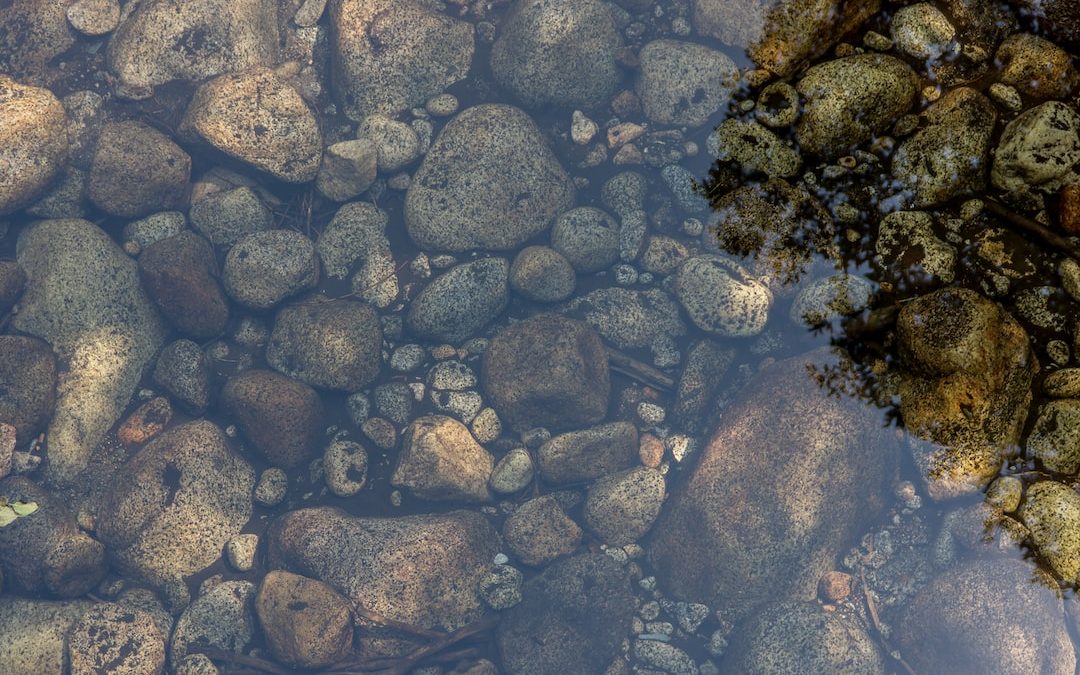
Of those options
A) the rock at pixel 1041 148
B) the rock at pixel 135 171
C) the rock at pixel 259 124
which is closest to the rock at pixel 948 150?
the rock at pixel 1041 148

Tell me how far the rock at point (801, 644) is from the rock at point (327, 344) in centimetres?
596

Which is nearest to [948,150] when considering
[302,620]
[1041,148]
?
[1041,148]

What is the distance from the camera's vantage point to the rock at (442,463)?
8344 millimetres

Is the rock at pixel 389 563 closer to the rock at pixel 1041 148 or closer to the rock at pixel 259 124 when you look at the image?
the rock at pixel 259 124

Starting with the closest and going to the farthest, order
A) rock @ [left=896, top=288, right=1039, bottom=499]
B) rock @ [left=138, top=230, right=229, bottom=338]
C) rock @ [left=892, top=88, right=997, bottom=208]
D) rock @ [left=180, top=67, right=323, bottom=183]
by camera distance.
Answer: rock @ [left=896, top=288, right=1039, bottom=499]
rock @ [left=892, top=88, right=997, bottom=208]
rock @ [left=138, top=230, right=229, bottom=338]
rock @ [left=180, top=67, right=323, bottom=183]

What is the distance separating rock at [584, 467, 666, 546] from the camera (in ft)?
27.9

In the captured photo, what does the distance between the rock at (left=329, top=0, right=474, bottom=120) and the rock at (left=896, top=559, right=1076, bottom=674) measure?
32.1 ft

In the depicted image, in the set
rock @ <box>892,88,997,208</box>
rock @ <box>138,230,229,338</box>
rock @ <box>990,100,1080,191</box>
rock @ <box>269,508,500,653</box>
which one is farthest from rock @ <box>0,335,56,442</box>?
rock @ <box>990,100,1080,191</box>

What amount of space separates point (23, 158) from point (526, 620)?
8.63m

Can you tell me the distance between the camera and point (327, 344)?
847cm

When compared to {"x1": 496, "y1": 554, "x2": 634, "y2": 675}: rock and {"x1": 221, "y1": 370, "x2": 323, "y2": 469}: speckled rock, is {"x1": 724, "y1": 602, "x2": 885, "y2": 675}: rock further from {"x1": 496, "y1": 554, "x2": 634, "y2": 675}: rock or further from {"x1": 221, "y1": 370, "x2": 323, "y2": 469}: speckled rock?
{"x1": 221, "y1": 370, "x2": 323, "y2": 469}: speckled rock

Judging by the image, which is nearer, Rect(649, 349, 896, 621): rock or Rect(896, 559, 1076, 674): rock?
Rect(896, 559, 1076, 674): rock

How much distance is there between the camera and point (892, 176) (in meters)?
4.65

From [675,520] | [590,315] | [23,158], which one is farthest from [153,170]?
[675,520]
